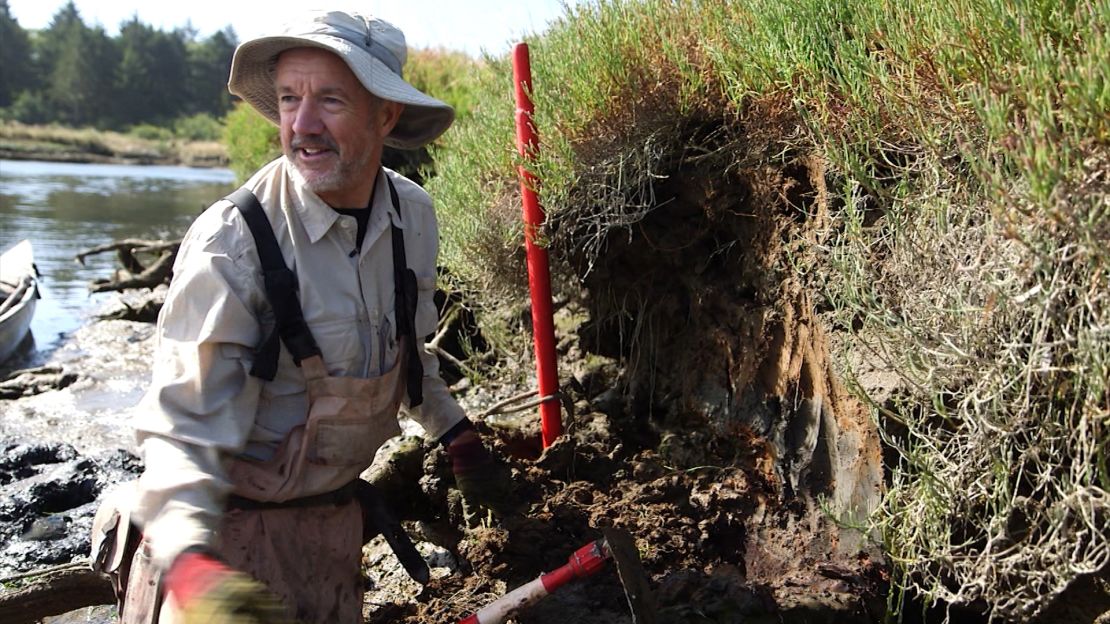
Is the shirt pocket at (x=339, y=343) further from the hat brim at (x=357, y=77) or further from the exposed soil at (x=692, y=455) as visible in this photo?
the exposed soil at (x=692, y=455)

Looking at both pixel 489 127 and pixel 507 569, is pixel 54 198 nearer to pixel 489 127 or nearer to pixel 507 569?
pixel 489 127

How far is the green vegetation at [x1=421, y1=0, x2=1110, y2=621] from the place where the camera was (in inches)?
90.7

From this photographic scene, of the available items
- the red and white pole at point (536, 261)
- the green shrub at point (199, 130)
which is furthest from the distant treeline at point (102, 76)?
the red and white pole at point (536, 261)

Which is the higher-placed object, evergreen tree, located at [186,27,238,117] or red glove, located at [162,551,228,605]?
evergreen tree, located at [186,27,238,117]

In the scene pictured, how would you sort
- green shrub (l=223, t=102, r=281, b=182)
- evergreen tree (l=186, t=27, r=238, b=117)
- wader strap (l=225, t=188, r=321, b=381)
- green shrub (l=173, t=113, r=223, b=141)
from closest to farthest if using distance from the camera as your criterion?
wader strap (l=225, t=188, r=321, b=381) → green shrub (l=223, t=102, r=281, b=182) → green shrub (l=173, t=113, r=223, b=141) → evergreen tree (l=186, t=27, r=238, b=117)

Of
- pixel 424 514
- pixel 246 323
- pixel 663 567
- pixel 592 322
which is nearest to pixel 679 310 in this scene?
pixel 592 322

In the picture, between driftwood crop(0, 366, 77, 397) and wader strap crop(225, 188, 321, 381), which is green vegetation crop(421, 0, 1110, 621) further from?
driftwood crop(0, 366, 77, 397)

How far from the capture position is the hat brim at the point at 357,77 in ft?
8.98

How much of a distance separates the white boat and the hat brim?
7982 millimetres

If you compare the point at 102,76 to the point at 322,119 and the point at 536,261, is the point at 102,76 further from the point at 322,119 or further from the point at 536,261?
the point at 322,119

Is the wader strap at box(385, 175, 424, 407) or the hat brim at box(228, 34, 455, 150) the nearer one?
the hat brim at box(228, 34, 455, 150)

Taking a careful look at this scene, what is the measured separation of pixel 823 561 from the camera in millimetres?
3312

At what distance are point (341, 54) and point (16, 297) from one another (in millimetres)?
9656

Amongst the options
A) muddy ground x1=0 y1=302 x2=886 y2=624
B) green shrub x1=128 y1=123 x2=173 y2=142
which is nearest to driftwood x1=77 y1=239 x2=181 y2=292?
muddy ground x1=0 y1=302 x2=886 y2=624
